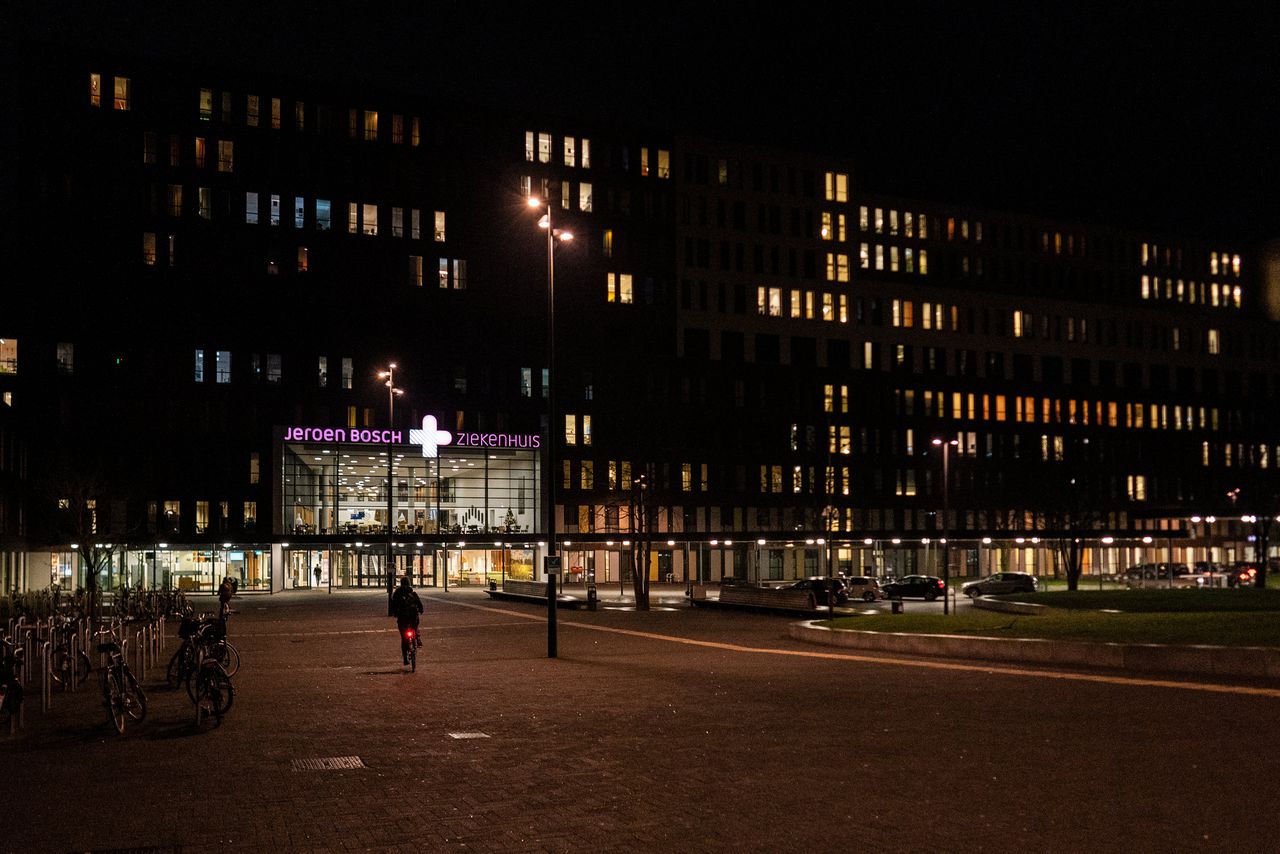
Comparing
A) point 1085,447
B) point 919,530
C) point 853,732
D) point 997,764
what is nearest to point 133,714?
point 853,732

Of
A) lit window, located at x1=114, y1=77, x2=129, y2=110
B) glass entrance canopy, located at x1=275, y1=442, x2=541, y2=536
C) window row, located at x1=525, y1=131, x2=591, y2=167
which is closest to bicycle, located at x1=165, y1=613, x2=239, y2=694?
glass entrance canopy, located at x1=275, y1=442, x2=541, y2=536

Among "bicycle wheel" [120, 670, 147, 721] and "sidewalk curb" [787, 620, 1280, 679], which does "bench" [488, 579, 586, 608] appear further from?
"bicycle wheel" [120, 670, 147, 721]

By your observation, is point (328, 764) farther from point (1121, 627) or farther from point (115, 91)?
point (115, 91)

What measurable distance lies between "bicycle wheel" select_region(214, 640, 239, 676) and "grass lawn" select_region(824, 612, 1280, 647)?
1457cm

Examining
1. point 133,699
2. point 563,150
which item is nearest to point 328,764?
point 133,699

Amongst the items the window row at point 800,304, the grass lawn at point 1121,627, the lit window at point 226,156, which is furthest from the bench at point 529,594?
the window row at point 800,304

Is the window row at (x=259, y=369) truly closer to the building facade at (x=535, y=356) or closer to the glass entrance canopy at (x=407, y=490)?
the building facade at (x=535, y=356)

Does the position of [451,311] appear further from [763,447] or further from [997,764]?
[997,764]

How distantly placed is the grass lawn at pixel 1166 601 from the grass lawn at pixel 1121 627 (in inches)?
352

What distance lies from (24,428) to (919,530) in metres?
66.1

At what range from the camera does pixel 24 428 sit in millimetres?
73125

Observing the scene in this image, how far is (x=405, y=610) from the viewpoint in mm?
23547

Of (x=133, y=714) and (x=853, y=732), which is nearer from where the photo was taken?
(x=853, y=732)

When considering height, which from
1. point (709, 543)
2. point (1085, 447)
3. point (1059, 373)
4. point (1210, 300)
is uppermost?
point (1210, 300)
